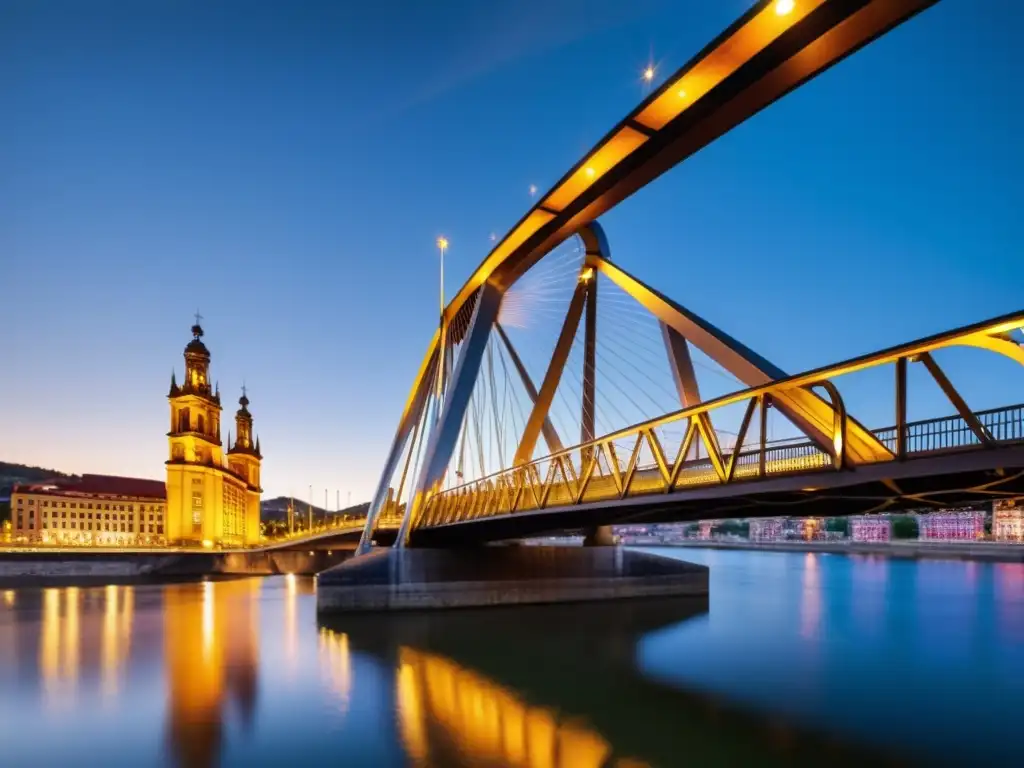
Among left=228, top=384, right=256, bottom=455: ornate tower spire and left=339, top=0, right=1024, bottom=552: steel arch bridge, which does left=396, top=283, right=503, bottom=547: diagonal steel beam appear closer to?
left=339, top=0, right=1024, bottom=552: steel arch bridge

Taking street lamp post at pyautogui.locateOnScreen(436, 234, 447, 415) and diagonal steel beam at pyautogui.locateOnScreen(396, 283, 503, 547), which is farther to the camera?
street lamp post at pyautogui.locateOnScreen(436, 234, 447, 415)

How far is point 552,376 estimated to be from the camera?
29812 mm

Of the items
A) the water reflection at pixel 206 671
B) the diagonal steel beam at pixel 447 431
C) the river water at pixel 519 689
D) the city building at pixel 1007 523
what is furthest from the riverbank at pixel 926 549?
the water reflection at pixel 206 671

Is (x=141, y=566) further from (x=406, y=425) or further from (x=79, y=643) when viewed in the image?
(x=79, y=643)

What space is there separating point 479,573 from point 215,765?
17969 mm

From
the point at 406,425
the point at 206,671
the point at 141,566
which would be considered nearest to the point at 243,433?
the point at 141,566

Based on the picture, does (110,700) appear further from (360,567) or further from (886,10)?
(886,10)

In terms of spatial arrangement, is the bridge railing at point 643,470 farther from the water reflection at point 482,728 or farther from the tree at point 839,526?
the tree at point 839,526

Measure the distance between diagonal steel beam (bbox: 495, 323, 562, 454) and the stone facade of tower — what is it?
4789 centimetres

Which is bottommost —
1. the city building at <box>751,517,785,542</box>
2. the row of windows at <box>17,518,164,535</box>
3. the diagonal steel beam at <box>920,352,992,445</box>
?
the city building at <box>751,517,785,542</box>

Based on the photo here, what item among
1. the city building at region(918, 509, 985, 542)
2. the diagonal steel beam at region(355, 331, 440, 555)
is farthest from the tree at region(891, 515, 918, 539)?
the diagonal steel beam at region(355, 331, 440, 555)

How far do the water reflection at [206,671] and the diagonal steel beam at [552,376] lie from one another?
1177 cm

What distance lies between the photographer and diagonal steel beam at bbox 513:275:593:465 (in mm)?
29312

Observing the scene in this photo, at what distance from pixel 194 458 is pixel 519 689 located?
73.6 m
